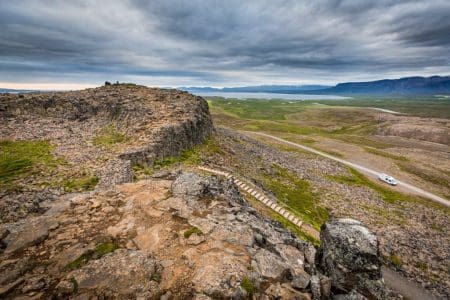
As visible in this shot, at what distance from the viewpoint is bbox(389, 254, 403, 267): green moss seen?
134 ft

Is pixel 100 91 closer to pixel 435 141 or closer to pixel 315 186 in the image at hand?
pixel 315 186

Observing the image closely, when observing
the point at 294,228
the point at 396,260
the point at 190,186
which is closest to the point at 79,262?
the point at 190,186

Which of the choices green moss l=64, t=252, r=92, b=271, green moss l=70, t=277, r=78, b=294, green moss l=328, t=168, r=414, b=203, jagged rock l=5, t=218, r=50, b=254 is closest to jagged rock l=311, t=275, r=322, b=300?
green moss l=70, t=277, r=78, b=294

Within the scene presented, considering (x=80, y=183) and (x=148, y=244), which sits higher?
(x=80, y=183)

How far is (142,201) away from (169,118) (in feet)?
110

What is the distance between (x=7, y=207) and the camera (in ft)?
67.9

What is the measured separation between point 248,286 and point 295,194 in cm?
4734

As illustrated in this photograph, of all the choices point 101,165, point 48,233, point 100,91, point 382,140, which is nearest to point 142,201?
point 48,233

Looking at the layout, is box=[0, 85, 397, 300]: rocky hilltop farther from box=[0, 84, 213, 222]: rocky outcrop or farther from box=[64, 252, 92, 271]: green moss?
box=[0, 84, 213, 222]: rocky outcrop

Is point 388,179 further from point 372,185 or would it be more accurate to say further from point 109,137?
point 109,137

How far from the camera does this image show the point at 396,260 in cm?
4144

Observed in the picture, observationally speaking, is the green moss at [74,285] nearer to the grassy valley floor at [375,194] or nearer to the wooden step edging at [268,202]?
the wooden step edging at [268,202]

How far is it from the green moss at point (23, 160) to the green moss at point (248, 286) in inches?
954

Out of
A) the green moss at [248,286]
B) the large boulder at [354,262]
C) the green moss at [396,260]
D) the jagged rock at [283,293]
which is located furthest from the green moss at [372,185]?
the green moss at [248,286]
